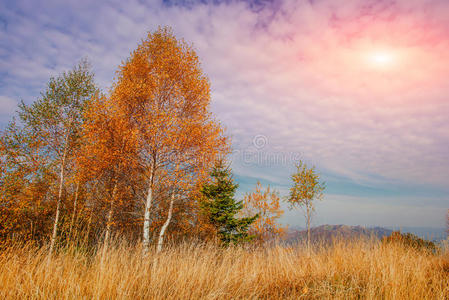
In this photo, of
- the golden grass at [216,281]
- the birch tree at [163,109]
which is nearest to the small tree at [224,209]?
the birch tree at [163,109]

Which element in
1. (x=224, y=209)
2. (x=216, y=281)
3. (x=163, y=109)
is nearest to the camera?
(x=216, y=281)

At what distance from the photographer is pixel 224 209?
18.5m

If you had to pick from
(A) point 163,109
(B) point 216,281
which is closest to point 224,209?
(A) point 163,109

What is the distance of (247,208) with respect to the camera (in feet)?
75.5

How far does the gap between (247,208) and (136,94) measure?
54.3 ft

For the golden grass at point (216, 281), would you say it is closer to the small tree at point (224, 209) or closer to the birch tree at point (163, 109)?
the birch tree at point (163, 109)

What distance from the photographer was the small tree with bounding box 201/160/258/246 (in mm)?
18156

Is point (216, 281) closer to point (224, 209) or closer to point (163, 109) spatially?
point (163, 109)

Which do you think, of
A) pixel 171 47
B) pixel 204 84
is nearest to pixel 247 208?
pixel 204 84

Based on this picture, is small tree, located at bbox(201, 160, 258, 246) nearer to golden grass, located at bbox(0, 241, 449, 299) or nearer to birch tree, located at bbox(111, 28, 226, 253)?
birch tree, located at bbox(111, 28, 226, 253)

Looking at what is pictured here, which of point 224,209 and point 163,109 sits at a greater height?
point 163,109

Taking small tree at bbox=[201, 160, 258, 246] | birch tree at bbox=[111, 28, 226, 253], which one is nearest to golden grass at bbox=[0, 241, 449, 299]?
birch tree at bbox=[111, 28, 226, 253]

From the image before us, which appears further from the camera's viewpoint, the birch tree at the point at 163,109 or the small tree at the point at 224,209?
the small tree at the point at 224,209

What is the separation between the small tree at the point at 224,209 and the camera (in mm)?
18156
